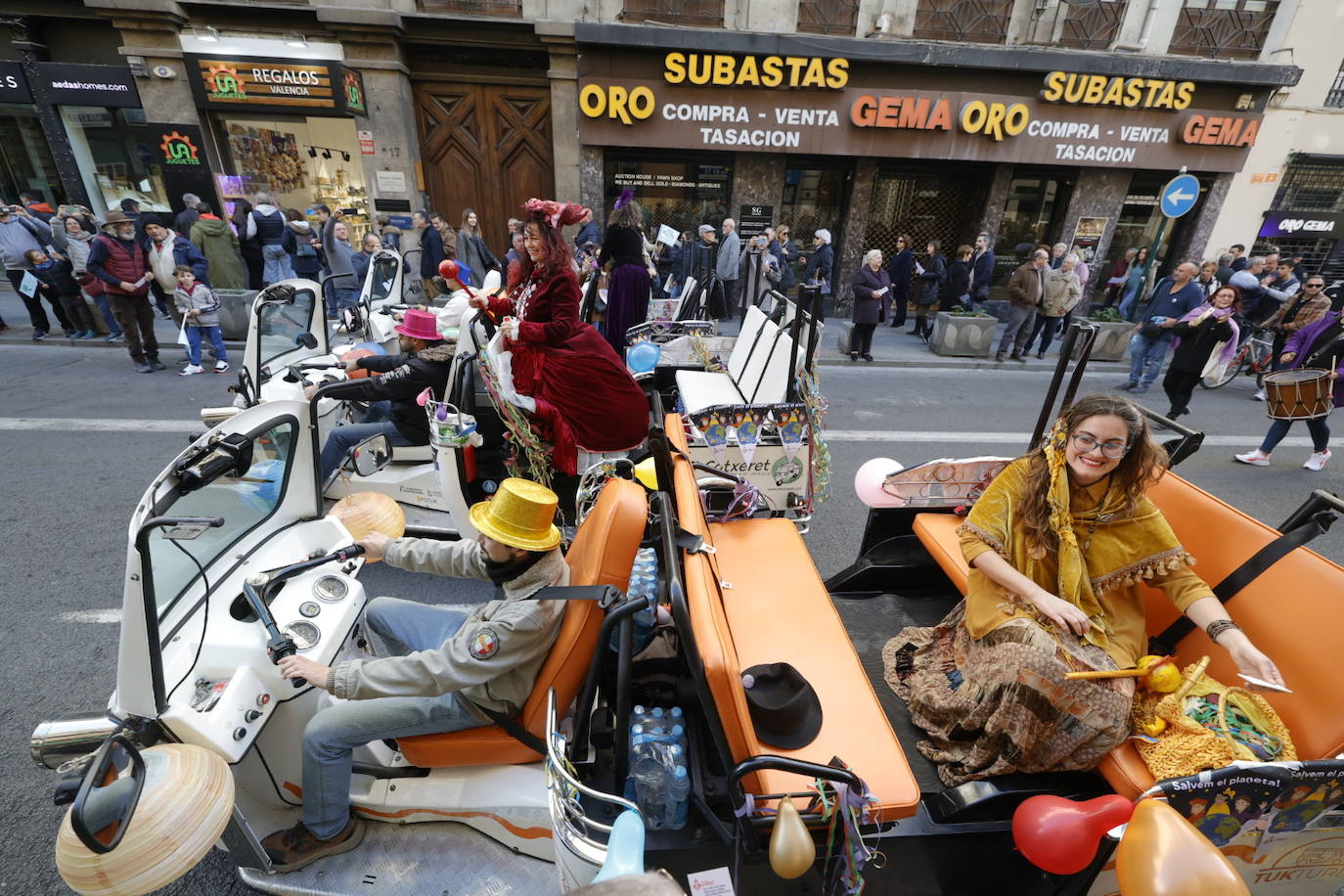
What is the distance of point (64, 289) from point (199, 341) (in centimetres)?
299

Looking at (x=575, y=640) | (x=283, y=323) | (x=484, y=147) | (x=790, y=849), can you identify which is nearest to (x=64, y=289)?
(x=283, y=323)

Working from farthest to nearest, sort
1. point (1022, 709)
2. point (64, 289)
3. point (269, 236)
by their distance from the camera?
point (269, 236), point (64, 289), point (1022, 709)

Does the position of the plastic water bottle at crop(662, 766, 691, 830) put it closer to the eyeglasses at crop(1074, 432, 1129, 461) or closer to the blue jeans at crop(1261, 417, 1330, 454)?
the eyeglasses at crop(1074, 432, 1129, 461)

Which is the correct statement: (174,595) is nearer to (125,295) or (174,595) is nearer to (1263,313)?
(125,295)

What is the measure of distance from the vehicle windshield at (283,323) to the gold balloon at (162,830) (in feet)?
11.5

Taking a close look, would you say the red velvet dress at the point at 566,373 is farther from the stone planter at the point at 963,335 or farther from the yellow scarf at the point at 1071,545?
the stone planter at the point at 963,335

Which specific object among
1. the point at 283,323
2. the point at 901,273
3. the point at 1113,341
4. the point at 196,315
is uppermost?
the point at 283,323

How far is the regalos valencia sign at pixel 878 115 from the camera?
11836mm

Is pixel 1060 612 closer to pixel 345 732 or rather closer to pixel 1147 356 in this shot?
pixel 345 732

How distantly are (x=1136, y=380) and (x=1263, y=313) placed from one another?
3.66 m

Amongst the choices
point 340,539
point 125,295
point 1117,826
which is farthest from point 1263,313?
point 125,295

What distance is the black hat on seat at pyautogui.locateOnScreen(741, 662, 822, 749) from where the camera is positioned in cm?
212

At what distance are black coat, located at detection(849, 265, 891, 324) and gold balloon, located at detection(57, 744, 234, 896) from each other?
9.60m

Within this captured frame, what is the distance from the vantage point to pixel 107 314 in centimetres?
928
